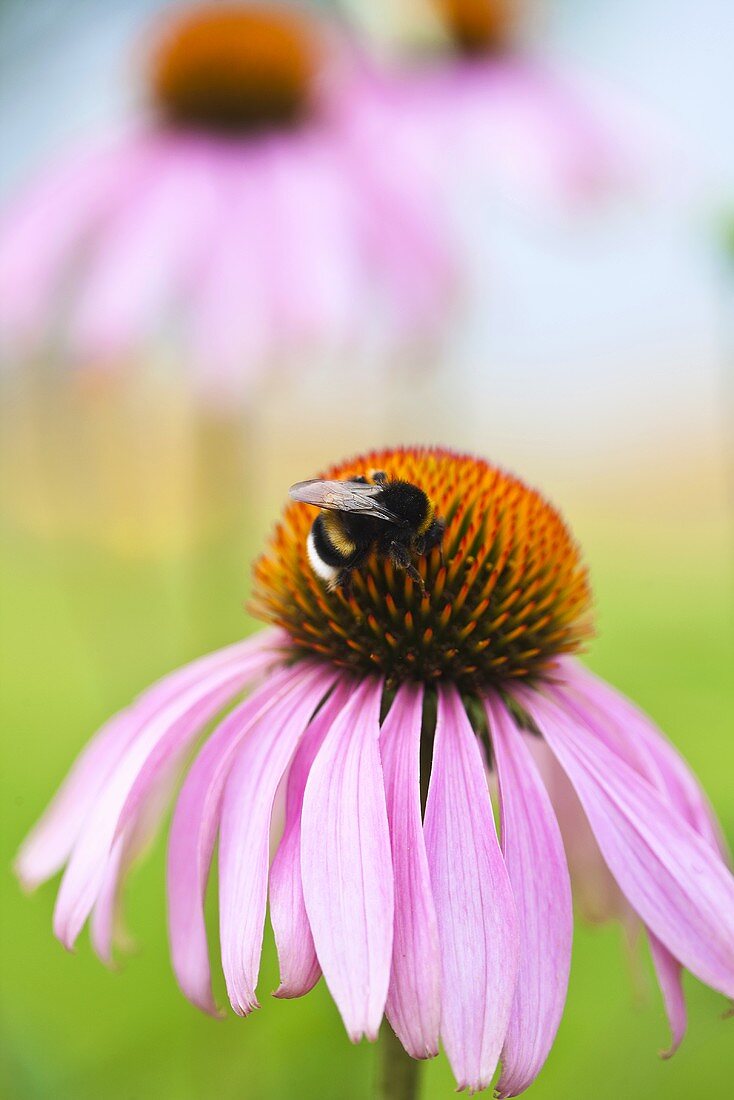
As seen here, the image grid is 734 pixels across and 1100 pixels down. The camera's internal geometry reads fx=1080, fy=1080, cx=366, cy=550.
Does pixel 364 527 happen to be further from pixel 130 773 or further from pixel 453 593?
pixel 130 773

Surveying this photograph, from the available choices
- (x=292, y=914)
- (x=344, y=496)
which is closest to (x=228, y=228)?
(x=344, y=496)

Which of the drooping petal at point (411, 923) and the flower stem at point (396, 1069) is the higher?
the drooping petal at point (411, 923)

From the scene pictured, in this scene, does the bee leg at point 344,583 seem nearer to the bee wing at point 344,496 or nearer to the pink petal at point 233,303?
the bee wing at point 344,496

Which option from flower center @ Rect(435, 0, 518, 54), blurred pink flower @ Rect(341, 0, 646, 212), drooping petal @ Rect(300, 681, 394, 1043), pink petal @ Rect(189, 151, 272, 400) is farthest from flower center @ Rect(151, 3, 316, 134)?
drooping petal @ Rect(300, 681, 394, 1043)

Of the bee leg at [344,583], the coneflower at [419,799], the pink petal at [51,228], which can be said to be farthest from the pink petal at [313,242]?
the bee leg at [344,583]

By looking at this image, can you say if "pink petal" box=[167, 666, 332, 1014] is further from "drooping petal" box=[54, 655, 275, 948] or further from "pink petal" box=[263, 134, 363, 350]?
"pink petal" box=[263, 134, 363, 350]

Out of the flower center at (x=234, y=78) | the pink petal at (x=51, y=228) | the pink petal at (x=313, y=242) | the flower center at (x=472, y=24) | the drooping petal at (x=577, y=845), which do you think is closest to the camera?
the drooping petal at (x=577, y=845)
